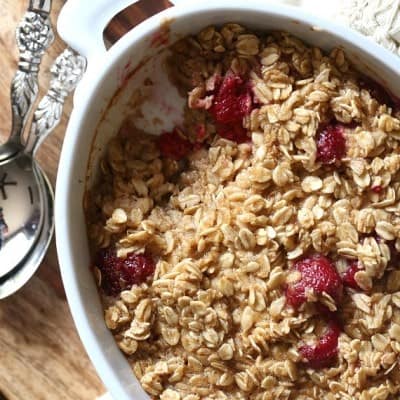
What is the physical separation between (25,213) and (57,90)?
0.26 metres

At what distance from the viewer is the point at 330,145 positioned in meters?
1.30

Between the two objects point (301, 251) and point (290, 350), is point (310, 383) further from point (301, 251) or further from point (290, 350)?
point (301, 251)

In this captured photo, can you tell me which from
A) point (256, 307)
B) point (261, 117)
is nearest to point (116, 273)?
point (256, 307)

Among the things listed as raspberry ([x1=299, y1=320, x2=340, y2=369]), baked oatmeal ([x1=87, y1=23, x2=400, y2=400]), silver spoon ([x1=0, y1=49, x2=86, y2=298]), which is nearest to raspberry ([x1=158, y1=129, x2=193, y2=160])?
baked oatmeal ([x1=87, y1=23, x2=400, y2=400])

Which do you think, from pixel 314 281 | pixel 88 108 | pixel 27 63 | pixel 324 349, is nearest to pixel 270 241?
pixel 314 281

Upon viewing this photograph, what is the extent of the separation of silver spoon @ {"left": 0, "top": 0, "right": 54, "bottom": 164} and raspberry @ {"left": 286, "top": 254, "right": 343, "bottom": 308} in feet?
2.04

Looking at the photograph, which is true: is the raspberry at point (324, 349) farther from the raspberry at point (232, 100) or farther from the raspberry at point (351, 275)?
the raspberry at point (232, 100)

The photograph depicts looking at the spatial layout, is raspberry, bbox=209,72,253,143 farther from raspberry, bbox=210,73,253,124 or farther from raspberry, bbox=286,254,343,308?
raspberry, bbox=286,254,343,308

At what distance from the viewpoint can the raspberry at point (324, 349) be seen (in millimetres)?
1315

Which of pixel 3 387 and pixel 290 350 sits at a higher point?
pixel 290 350

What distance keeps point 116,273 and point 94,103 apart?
286 millimetres

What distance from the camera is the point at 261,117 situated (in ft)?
4.35

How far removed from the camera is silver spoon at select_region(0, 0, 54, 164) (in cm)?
153

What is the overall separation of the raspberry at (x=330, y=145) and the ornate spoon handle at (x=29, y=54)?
581 mm
